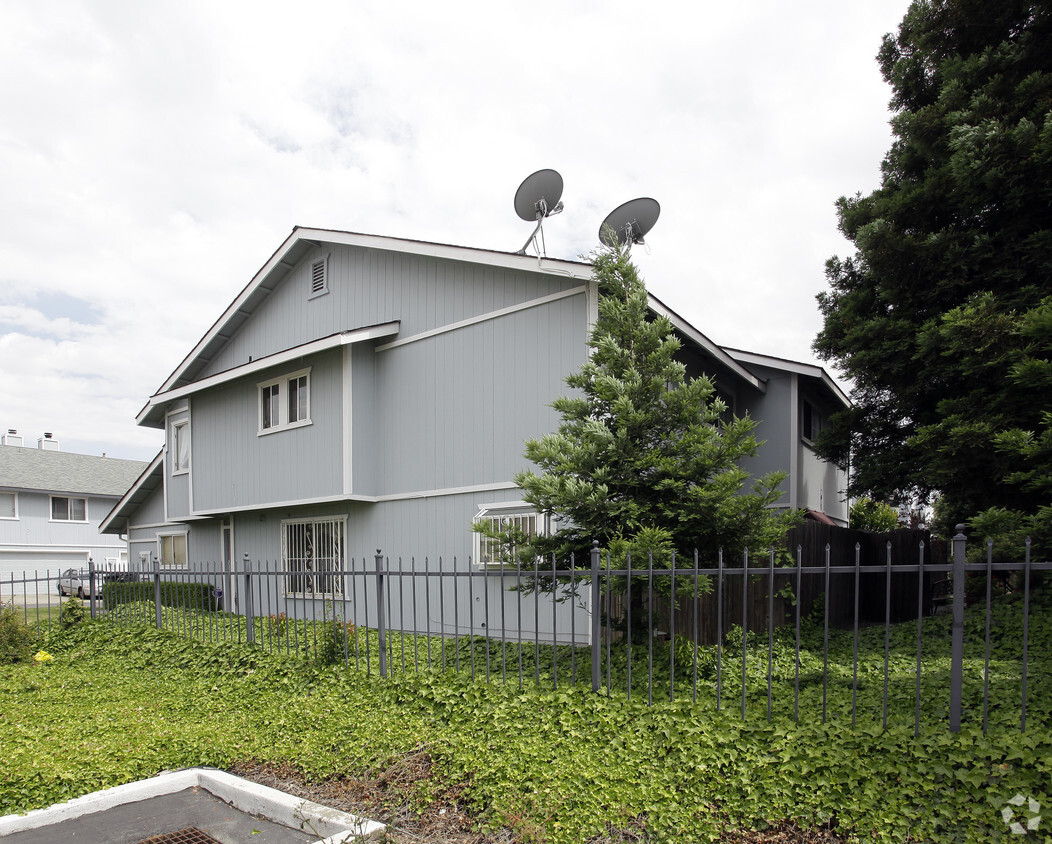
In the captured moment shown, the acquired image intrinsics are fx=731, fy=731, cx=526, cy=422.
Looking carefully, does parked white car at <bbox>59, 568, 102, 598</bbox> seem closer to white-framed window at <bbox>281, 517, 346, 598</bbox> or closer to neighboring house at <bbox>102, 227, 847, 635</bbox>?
neighboring house at <bbox>102, 227, 847, 635</bbox>

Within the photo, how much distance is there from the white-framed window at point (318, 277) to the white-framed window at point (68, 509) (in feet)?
82.5

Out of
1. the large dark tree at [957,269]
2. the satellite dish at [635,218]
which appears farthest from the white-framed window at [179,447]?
the large dark tree at [957,269]


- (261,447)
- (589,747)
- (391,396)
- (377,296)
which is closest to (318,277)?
(377,296)

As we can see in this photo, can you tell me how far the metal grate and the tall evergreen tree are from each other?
3546 mm

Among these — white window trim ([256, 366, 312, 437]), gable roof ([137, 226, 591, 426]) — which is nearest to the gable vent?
gable roof ([137, 226, 591, 426])

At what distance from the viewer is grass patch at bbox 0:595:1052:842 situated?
4703 millimetres

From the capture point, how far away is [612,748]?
5633mm

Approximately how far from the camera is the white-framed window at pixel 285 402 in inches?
550

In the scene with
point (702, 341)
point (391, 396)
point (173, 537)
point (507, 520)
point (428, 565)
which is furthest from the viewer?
point (173, 537)

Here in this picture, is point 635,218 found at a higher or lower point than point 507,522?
higher

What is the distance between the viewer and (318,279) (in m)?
14.7

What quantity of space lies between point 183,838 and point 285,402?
398 inches

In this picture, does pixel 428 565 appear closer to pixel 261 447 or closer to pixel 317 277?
pixel 261 447

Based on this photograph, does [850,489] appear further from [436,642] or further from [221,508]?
[221,508]
